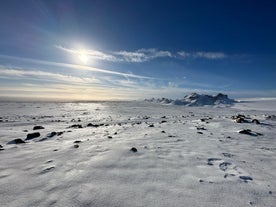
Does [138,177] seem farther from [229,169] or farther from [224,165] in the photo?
[224,165]

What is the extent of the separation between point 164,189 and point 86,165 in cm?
281

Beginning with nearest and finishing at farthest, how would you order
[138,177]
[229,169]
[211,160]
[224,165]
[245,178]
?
1. [138,177]
2. [245,178]
3. [229,169]
4. [224,165]
5. [211,160]

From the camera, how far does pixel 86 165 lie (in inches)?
257

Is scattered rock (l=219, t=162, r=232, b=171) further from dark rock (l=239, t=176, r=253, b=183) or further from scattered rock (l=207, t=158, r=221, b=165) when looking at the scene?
dark rock (l=239, t=176, r=253, b=183)

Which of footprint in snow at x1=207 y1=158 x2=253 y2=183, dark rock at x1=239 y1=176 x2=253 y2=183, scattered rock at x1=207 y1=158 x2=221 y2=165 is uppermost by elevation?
scattered rock at x1=207 y1=158 x2=221 y2=165

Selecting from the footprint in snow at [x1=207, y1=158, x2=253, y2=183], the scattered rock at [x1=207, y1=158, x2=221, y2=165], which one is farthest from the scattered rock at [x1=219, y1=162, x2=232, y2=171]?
the scattered rock at [x1=207, y1=158, x2=221, y2=165]

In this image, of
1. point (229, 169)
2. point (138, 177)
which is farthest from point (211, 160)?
point (138, 177)

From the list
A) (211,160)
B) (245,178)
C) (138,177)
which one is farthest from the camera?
(211,160)

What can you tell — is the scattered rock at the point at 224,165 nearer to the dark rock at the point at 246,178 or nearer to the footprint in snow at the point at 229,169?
the footprint in snow at the point at 229,169

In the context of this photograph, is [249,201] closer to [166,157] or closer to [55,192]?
[166,157]

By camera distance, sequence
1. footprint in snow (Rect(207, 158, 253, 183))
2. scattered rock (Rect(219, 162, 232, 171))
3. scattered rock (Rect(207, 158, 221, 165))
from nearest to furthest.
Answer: footprint in snow (Rect(207, 158, 253, 183)), scattered rock (Rect(219, 162, 232, 171)), scattered rock (Rect(207, 158, 221, 165))

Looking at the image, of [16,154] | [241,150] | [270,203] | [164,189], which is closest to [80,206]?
[164,189]

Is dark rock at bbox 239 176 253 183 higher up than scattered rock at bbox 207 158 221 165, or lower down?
lower down

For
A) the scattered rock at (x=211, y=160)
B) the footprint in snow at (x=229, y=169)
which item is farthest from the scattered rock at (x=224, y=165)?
the scattered rock at (x=211, y=160)
